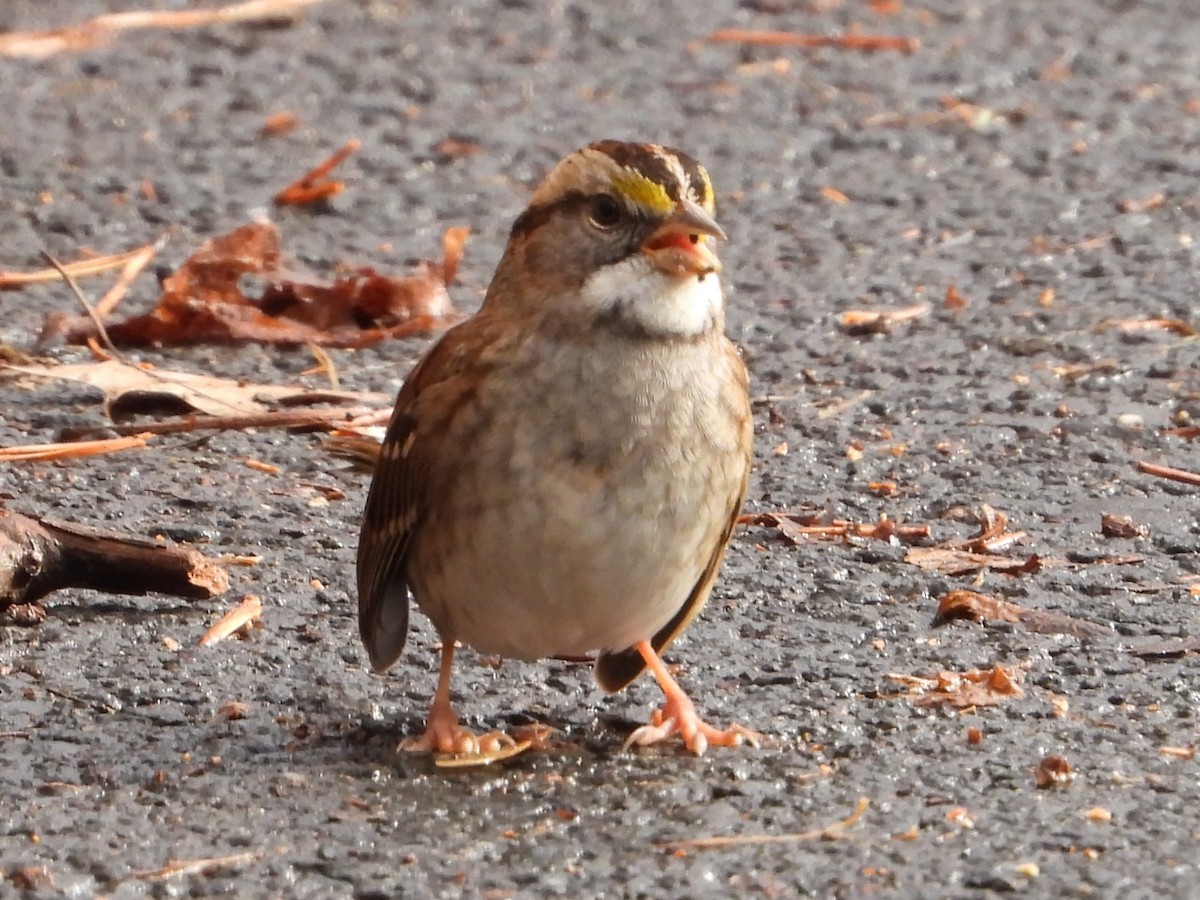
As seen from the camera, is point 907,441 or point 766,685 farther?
point 907,441

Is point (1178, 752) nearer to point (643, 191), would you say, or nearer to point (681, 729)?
point (681, 729)

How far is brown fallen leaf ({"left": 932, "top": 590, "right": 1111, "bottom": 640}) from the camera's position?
4781 millimetres

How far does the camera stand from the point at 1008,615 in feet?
15.9

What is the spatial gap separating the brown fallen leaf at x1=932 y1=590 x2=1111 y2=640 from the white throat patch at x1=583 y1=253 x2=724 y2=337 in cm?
111

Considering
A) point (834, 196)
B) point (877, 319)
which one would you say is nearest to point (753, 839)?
point (877, 319)

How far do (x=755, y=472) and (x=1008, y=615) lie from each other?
110 centimetres

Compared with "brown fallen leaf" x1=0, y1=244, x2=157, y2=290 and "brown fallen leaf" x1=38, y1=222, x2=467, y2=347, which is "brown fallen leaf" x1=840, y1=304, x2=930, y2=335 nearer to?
"brown fallen leaf" x1=38, y1=222, x2=467, y2=347

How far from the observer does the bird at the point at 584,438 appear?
397 centimetres

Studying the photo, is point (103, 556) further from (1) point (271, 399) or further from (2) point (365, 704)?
(1) point (271, 399)

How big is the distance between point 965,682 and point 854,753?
0.44 metres

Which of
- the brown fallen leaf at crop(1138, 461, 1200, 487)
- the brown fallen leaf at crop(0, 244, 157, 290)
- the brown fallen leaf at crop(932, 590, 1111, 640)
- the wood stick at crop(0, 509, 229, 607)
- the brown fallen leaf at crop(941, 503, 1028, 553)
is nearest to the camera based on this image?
the wood stick at crop(0, 509, 229, 607)

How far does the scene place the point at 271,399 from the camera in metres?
6.05

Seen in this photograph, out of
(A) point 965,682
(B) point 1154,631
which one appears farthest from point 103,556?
(B) point 1154,631

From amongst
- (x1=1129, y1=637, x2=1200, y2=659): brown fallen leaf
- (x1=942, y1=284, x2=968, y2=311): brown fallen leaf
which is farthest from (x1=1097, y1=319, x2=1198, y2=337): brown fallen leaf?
(x1=1129, y1=637, x2=1200, y2=659): brown fallen leaf
